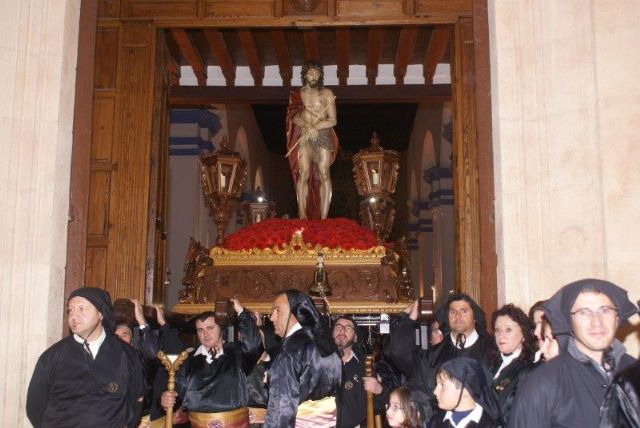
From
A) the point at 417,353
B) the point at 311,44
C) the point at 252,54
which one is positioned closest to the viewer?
the point at 417,353

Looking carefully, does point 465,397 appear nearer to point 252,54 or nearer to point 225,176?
point 225,176

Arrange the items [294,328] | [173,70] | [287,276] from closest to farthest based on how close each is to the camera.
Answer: [294,328]
[287,276]
[173,70]

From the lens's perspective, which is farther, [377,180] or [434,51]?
[377,180]

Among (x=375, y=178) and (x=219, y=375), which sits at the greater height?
(x=375, y=178)

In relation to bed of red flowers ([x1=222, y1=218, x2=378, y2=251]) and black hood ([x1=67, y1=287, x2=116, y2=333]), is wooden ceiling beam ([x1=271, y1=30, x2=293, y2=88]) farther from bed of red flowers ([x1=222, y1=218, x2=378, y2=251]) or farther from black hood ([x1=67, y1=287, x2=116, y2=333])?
black hood ([x1=67, y1=287, x2=116, y2=333])

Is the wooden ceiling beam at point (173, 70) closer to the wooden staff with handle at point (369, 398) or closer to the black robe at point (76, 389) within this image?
the wooden staff with handle at point (369, 398)

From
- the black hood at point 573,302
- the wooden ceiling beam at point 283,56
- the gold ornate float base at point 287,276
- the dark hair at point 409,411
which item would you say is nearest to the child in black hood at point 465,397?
the dark hair at point 409,411

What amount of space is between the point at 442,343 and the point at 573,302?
204 centimetres

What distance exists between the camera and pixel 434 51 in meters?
10.7

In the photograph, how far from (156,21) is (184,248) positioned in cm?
692

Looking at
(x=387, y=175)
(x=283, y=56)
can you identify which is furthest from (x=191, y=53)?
(x=387, y=175)

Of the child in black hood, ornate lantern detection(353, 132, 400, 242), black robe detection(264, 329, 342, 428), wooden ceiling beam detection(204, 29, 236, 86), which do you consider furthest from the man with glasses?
wooden ceiling beam detection(204, 29, 236, 86)

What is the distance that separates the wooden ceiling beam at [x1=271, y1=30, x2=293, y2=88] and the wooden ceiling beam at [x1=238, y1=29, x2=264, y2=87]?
30 centimetres

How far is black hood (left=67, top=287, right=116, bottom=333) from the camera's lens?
438 centimetres
